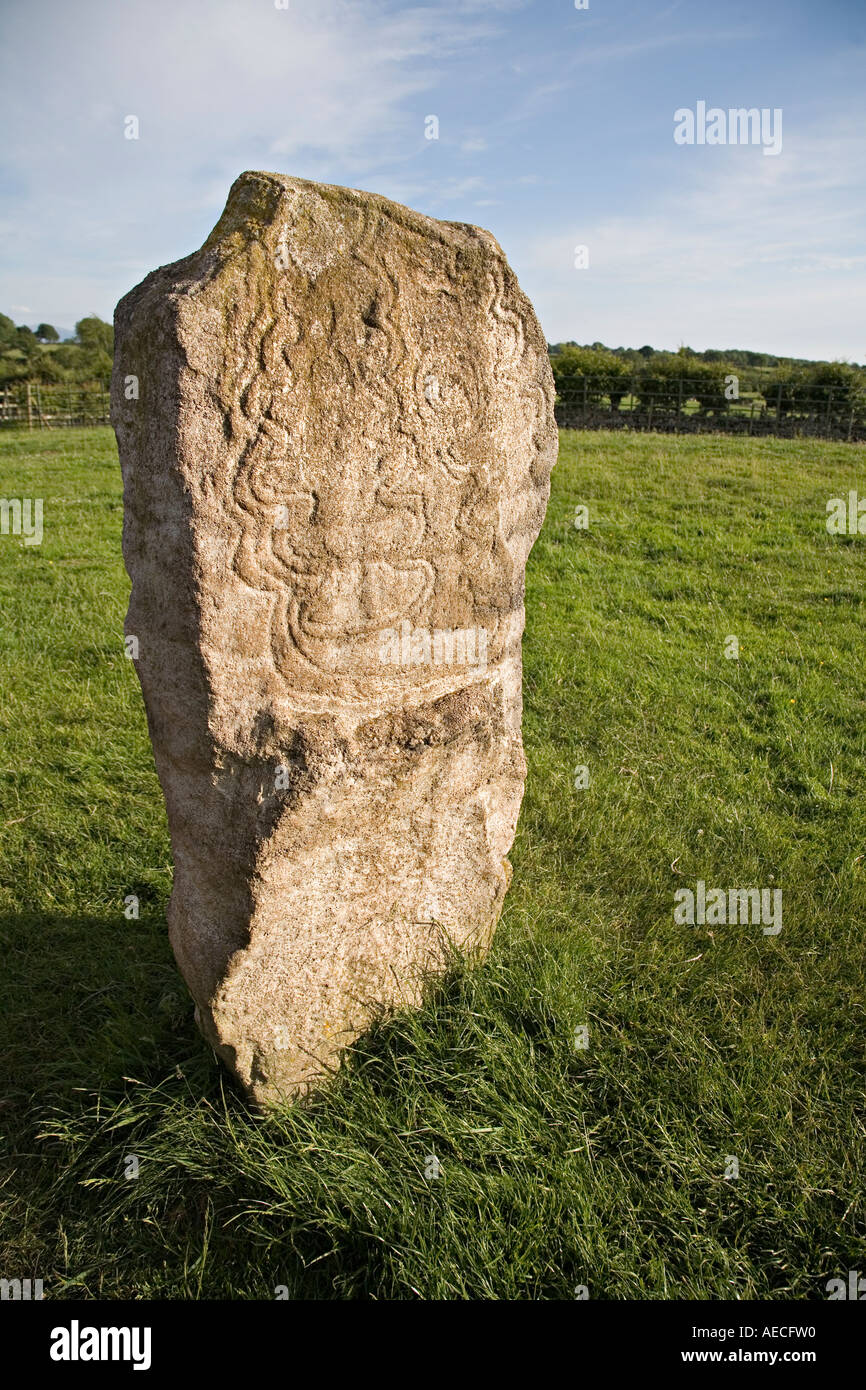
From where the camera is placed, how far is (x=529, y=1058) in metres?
2.97

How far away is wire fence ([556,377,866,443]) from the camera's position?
65.9 ft

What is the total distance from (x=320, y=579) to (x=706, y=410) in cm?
2122

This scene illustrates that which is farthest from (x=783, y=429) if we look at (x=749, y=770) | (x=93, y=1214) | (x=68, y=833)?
(x=93, y=1214)

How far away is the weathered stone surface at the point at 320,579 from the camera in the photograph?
2414 millimetres

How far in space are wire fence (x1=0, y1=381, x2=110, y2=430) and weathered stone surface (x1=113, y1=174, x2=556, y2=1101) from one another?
82.5 ft

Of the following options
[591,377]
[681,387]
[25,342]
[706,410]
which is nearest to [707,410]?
[706,410]

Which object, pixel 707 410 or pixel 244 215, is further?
pixel 707 410

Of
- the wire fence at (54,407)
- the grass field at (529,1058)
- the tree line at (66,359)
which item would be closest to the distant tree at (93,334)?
the tree line at (66,359)

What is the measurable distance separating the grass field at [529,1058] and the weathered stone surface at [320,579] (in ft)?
1.08

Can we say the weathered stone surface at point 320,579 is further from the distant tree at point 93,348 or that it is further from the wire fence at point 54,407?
the distant tree at point 93,348

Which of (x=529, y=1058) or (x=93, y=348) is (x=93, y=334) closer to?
(x=93, y=348)

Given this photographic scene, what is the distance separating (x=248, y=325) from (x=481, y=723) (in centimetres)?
139

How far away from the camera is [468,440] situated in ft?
9.53

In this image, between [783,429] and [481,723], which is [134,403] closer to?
[481,723]
